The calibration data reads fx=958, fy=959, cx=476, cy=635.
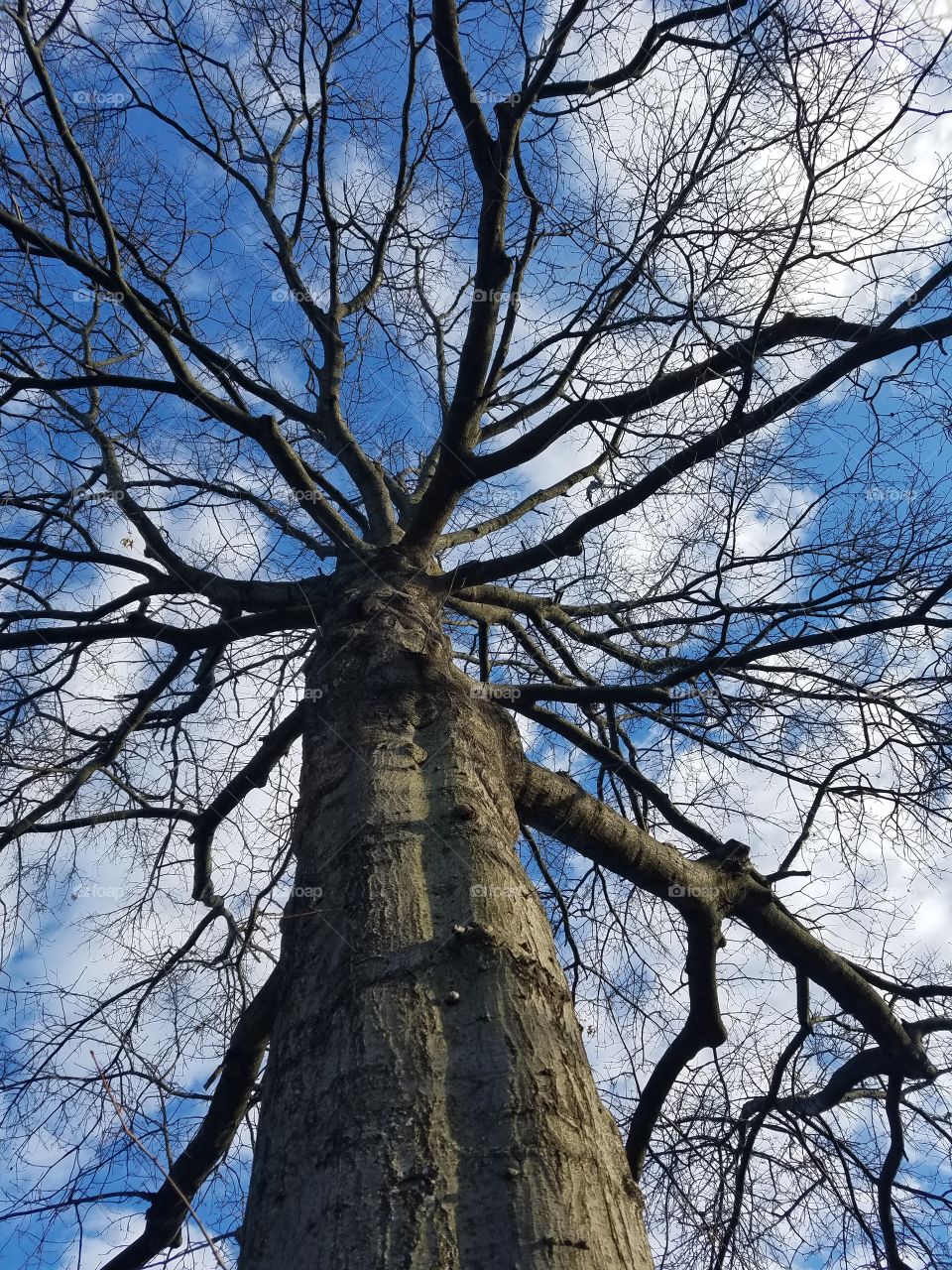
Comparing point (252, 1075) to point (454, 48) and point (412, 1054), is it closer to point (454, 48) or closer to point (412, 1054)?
point (412, 1054)

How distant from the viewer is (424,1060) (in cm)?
142

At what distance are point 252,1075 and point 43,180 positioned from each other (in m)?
3.01

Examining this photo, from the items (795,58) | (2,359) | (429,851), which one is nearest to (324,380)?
(2,359)

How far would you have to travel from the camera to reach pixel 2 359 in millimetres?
3516

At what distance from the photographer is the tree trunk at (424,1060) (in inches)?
46.8
